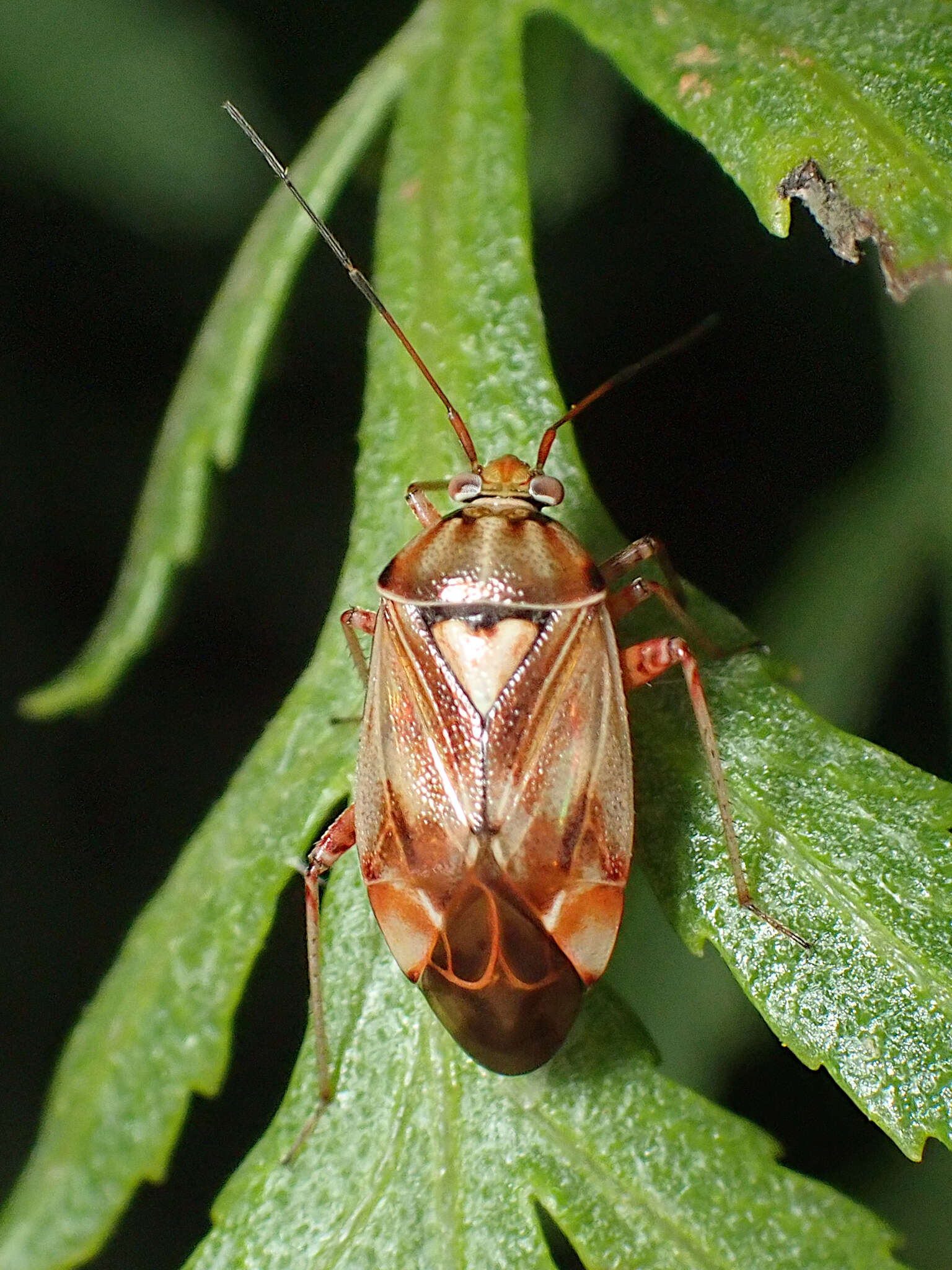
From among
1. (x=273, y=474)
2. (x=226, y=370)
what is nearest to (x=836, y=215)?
(x=226, y=370)

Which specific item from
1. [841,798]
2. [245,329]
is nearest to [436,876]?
[841,798]

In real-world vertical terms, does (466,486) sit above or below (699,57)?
below

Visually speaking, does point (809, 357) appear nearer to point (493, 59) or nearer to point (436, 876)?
point (493, 59)

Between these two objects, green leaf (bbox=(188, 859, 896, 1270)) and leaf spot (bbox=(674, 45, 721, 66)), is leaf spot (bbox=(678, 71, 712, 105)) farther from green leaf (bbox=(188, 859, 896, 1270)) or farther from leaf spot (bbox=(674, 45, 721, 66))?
green leaf (bbox=(188, 859, 896, 1270))

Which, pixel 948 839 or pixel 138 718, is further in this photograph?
pixel 138 718

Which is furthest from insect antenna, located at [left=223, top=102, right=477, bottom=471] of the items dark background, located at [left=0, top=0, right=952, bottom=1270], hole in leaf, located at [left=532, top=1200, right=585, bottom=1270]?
hole in leaf, located at [left=532, top=1200, right=585, bottom=1270]

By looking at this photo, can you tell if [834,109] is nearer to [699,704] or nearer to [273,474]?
[699,704]
